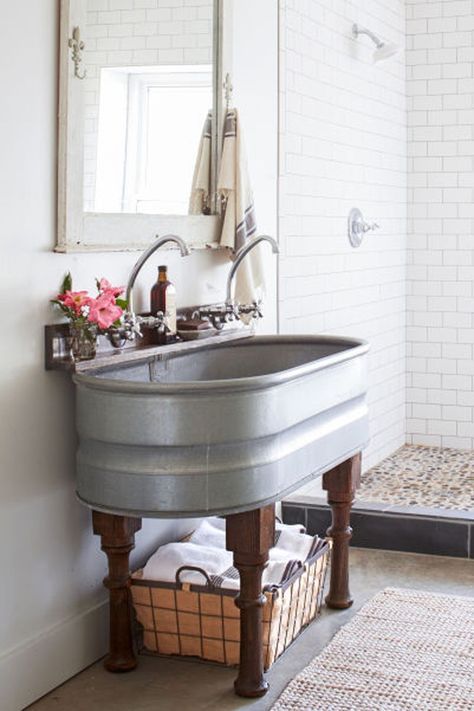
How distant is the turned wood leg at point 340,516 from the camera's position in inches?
159

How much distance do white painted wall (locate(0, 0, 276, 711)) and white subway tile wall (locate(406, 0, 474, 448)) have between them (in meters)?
3.88

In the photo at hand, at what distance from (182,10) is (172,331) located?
1.20 meters

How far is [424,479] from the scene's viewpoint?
20.1 ft

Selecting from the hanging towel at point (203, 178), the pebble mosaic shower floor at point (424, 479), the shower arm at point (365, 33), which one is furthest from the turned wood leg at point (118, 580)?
the shower arm at point (365, 33)

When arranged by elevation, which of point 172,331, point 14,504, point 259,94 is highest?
point 259,94

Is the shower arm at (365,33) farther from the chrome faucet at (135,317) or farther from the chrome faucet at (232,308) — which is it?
the chrome faucet at (135,317)

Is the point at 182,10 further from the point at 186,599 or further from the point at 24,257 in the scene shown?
the point at 186,599

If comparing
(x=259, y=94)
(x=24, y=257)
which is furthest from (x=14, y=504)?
(x=259, y=94)

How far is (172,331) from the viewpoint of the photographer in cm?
379

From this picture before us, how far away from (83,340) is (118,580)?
30.0 inches

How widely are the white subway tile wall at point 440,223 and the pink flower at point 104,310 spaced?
4047mm

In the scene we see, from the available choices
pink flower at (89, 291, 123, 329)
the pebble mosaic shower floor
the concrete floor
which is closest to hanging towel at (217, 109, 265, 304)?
pink flower at (89, 291, 123, 329)

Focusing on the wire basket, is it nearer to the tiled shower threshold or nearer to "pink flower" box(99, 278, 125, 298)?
"pink flower" box(99, 278, 125, 298)

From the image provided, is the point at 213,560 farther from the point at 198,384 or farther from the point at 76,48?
the point at 76,48
